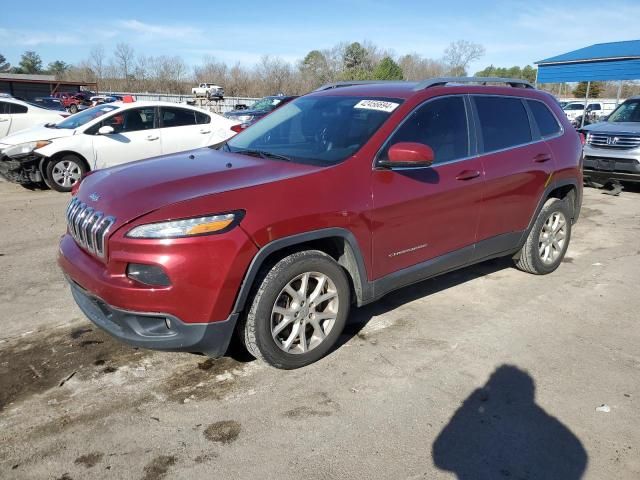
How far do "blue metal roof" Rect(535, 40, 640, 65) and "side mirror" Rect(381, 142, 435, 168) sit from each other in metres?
19.9

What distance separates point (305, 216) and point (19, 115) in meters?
12.4

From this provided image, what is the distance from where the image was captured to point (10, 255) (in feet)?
18.3

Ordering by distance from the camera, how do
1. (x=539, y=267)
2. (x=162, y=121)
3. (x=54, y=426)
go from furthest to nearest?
(x=162, y=121) < (x=539, y=267) < (x=54, y=426)

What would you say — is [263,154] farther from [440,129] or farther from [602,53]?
[602,53]

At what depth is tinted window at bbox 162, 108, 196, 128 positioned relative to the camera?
9.47m

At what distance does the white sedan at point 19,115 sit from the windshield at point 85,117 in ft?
10.4

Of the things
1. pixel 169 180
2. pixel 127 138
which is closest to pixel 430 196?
pixel 169 180

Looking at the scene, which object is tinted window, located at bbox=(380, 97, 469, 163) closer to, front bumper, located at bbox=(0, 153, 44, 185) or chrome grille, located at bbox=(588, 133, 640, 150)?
chrome grille, located at bbox=(588, 133, 640, 150)

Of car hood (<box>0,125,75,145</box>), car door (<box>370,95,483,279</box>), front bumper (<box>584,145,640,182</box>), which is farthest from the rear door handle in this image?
car hood (<box>0,125,75,145</box>)

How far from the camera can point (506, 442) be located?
2689 millimetres

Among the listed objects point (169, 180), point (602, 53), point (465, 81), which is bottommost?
point (169, 180)

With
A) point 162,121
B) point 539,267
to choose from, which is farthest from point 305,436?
point 162,121

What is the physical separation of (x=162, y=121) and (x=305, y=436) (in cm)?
798

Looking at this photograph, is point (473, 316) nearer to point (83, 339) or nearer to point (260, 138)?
point (260, 138)
